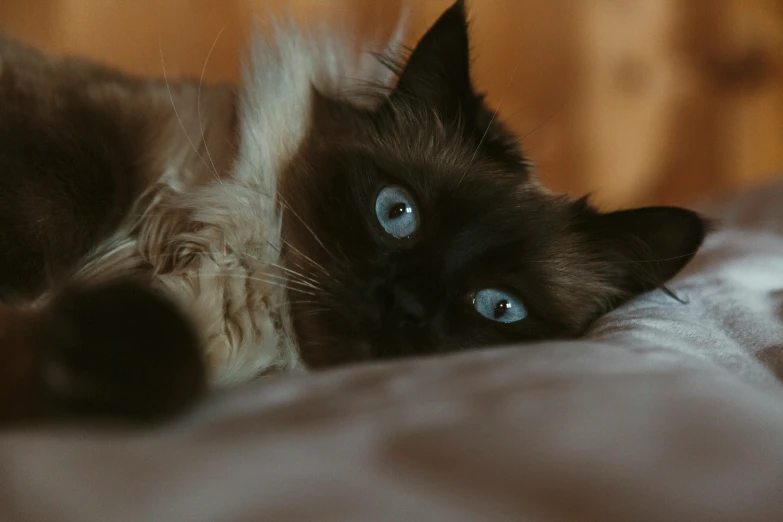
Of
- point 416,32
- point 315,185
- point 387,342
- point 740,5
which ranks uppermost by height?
point 740,5

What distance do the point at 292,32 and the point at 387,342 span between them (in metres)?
0.77

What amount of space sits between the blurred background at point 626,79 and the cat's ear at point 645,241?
0.69 meters

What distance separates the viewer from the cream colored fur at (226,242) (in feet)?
3.04

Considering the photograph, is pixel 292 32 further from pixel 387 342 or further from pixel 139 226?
pixel 387 342

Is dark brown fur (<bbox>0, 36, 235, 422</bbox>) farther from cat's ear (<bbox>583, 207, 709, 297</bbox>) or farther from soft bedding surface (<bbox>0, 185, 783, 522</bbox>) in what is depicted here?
cat's ear (<bbox>583, 207, 709, 297</bbox>)

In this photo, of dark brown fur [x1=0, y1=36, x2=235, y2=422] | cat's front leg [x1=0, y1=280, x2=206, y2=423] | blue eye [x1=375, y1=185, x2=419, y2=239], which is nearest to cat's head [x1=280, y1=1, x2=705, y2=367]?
blue eye [x1=375, y1=185, x2=419, y2=239]

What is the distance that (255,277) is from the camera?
100cm

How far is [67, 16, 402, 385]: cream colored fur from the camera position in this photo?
93 cm

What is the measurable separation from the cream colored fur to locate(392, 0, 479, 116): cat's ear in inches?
8.7

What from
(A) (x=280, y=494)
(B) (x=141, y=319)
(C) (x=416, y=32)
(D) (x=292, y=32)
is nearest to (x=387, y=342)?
(B) (x=141, y=319)

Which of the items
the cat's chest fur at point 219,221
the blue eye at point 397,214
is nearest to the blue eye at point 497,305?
the blue eye at point 397,214

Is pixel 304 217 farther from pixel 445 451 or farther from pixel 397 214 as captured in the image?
pixel 445 451

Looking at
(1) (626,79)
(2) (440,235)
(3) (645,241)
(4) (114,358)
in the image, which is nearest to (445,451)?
(4) (114,358)

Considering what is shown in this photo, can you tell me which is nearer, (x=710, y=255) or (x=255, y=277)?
(x=255, y=277)
